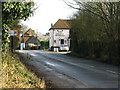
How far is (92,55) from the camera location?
28.4 metres

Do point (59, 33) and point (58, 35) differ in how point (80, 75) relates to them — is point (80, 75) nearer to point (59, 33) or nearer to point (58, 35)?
point (59, 33)

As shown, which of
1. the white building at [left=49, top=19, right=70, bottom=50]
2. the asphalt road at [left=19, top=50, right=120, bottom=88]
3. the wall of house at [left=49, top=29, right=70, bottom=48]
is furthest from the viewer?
the wall of house at [left=49, top=29, right=70, bottom=48]

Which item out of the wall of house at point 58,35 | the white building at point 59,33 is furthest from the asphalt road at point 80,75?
the wall of house at point 58,35

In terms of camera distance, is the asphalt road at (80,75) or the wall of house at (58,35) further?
the wall of house at (58,35)

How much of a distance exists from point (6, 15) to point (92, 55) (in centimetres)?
2090

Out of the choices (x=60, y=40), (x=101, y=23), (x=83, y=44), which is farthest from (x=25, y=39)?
(x=101, y=23)

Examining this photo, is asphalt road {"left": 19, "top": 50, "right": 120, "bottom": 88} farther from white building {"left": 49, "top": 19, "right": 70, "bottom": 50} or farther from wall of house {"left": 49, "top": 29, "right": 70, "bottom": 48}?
wall of house {"left": 49, "top": 29, "right": 70, "bottom": 48}

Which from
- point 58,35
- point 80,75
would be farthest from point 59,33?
point 80,75

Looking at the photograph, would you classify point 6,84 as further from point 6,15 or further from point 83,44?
point 83,44

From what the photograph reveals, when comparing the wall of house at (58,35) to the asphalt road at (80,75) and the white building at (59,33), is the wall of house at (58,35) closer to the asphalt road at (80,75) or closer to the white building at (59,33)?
the white building at (59,33)

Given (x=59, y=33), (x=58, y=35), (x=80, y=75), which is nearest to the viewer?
(x=80, y=75)

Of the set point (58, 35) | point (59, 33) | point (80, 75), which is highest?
point (59, 33)

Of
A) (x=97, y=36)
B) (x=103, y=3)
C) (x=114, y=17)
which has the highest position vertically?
(x=103, y=3)

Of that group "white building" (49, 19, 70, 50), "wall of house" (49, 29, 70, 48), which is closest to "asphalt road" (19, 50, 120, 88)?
"white building" (49, 19, 70, 50)
